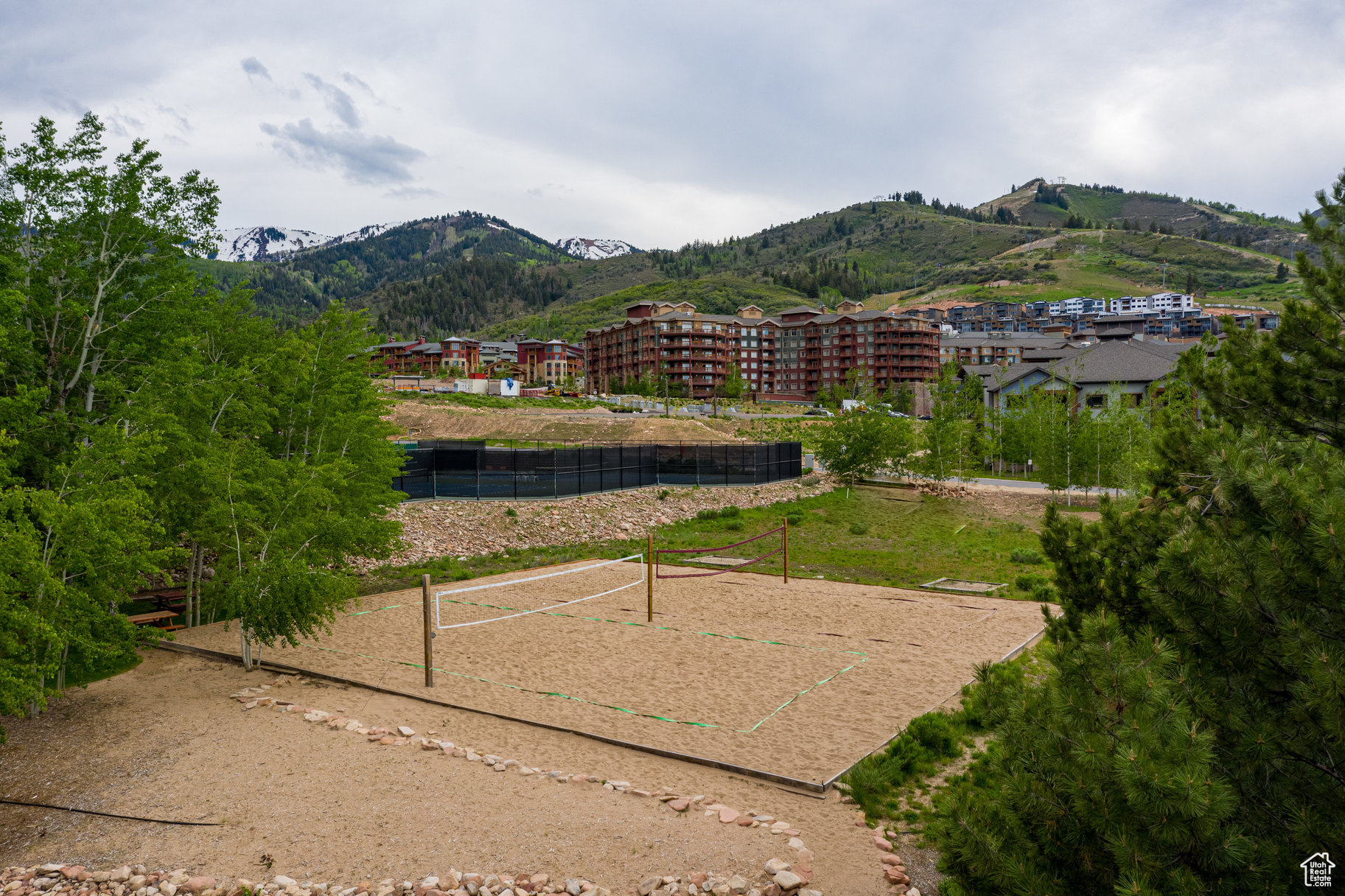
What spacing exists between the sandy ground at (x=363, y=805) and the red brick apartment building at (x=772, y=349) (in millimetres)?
96043

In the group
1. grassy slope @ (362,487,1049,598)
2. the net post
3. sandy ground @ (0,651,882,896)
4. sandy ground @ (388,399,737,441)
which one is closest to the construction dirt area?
sandy ground @ (0,651,882,896)

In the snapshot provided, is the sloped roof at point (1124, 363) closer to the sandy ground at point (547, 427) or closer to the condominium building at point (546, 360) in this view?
the sandy ground at point (547, 427)

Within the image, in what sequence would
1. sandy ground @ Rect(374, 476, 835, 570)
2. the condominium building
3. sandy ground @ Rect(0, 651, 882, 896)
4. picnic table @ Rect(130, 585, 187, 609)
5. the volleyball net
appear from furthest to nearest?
the condominium building → sandy ground @ Rect(374, 476, 835, 570) → the volleyball net → picnic table @ Rect(130, 585, 187, 609) → sandy ground @ Rect(0, 651, 882, 896)

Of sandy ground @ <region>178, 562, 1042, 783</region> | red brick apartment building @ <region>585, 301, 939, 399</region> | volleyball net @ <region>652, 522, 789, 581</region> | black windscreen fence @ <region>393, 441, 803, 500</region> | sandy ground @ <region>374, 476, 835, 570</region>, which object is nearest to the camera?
sandy ground @ <region>178, 562, 1042, 783</region>

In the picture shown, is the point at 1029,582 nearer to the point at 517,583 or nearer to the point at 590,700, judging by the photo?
the point at 517,583

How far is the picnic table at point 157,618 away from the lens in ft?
49.4

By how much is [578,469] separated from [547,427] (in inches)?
1214

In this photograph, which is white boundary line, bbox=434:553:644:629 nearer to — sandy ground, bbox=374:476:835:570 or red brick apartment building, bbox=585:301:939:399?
sandy ground, bbox=374:476:835:570

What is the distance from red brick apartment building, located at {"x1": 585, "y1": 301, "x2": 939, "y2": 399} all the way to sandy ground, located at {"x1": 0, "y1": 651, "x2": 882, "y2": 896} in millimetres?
96043

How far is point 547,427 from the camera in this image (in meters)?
61.8

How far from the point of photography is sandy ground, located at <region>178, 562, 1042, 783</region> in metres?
10.8

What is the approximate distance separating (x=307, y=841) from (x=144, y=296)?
14397 mm

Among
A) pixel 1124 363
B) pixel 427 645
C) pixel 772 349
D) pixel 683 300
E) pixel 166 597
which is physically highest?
pixel 683 300

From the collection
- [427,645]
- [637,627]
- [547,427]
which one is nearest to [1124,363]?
[547,427]
